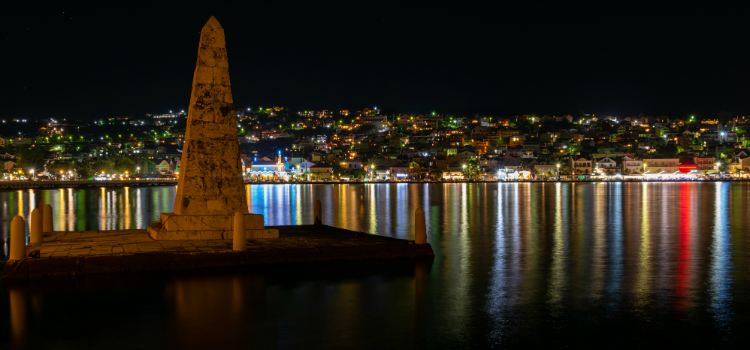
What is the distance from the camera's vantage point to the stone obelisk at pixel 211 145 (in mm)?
16297

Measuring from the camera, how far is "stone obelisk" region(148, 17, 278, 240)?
53.5 feet

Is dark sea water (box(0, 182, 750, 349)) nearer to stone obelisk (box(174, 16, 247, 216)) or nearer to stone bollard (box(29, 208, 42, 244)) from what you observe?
stone obelisk (box(174, 16, 247, 216))

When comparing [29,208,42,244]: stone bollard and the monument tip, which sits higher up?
the monument tip

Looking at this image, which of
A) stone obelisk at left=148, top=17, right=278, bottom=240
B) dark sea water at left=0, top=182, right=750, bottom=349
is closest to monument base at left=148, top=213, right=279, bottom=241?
stone obelisk at left=148, top=17, right=278, bottom=240

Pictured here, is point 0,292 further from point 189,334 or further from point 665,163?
point 665,163

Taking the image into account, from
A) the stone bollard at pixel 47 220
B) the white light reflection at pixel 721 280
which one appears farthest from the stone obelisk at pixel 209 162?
the white light reflection at pixel 721 280

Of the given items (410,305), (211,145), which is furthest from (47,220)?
(410,305)

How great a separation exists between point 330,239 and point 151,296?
Answer: 6706mm

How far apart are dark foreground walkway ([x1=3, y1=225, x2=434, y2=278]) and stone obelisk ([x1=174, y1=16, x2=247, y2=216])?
101 centimetres

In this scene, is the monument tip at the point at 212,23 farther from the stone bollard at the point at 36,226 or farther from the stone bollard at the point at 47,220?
the stone bollard at the point at 47,220

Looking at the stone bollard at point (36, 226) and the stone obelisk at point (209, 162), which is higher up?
the stone obelisk at point (209, 162)

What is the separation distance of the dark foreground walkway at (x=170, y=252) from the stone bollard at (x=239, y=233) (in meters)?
0.16

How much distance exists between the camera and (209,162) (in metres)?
16.4

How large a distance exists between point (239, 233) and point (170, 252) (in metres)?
1.56
